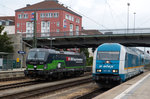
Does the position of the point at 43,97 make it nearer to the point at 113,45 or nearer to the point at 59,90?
the point at 59,90

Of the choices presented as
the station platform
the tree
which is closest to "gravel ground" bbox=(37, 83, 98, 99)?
the station platform

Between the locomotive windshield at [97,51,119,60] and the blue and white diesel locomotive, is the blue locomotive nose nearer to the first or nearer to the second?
the blue and white diesel locomotive

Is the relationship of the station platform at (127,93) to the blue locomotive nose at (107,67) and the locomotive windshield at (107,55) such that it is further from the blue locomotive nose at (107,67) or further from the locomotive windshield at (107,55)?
the locomotive windshield at (107,55)

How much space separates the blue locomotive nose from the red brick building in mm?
56988

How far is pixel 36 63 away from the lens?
21062mm

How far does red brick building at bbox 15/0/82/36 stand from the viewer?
7500cm

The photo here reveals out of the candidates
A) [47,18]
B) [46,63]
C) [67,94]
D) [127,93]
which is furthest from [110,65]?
[47,18]

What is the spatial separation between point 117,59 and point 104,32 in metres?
20.5

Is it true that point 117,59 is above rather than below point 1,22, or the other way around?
below

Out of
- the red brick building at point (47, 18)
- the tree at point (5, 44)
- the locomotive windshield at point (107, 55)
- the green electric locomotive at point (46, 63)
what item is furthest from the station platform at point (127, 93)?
the red brick building at point (47, 18)

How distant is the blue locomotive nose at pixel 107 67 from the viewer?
1581 cm

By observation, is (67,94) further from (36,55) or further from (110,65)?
(36,55)

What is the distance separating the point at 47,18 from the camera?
76875 millimetres

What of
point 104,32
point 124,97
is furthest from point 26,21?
point 124,97
